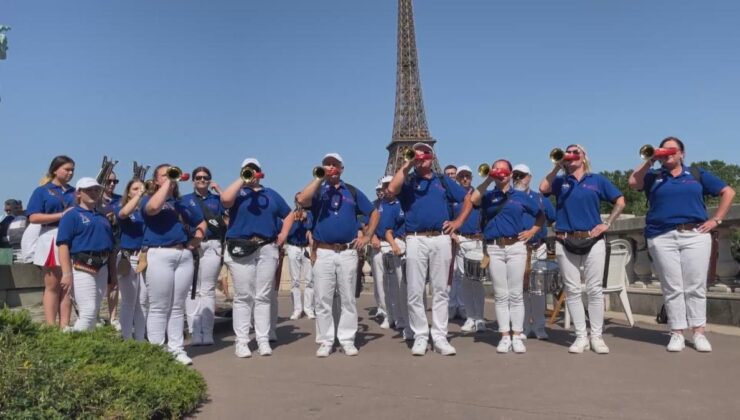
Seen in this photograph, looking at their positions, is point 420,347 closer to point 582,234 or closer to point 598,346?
point 598,346

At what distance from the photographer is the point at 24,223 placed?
1065 centimetres

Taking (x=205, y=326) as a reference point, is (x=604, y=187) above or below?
above

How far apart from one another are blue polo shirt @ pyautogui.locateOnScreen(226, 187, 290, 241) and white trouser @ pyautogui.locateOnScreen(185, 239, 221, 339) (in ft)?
3.83

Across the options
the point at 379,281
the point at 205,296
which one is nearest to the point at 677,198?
the point at 379,281

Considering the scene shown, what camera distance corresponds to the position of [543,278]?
7.55 meters

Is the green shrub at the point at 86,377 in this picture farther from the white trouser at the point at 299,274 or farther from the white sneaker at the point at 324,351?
the white trouser at the point at 299,274

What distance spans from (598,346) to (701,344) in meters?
0.99

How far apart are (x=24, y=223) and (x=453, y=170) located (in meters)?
7.36

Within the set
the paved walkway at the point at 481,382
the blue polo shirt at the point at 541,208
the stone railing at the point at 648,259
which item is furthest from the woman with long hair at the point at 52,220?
the stone railing at the point at 648,259

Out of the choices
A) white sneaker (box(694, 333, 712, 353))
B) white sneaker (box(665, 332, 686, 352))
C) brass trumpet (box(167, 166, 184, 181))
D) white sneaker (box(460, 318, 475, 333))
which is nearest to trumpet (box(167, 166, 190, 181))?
brass trumpet (box(167, 166, 184, 181))

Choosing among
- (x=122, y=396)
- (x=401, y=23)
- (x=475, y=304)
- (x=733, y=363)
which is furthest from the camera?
(x=401, y=23)

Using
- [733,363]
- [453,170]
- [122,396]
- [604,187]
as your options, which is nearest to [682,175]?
[604,187]

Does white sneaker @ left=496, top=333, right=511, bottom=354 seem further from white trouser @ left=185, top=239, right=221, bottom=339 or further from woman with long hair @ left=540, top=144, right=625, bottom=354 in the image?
white trouser @ left=185, top=239, right=221, bottom=339

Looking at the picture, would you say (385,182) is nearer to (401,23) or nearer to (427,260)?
(427,260)
